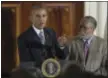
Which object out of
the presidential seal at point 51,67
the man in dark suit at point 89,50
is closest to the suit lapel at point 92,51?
the man in dark suit at point 89,50

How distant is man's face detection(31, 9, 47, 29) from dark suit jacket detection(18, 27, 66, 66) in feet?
0.08

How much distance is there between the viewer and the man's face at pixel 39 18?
1201mm

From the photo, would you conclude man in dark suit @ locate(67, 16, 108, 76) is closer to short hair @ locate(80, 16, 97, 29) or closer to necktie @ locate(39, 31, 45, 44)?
short hair @ locate(80, 16, 97, 29)

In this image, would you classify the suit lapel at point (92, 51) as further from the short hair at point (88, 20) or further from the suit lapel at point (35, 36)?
the suit lapel at point (35, 36)

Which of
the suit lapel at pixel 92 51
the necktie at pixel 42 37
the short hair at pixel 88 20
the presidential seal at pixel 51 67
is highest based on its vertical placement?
the short hair at pixel 88 20

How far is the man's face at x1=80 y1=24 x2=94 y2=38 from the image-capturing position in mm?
1211

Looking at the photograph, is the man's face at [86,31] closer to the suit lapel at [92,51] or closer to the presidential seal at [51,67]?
the suit lapel at [92,51]

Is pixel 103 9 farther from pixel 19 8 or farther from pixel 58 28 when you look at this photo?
pixel 19 8

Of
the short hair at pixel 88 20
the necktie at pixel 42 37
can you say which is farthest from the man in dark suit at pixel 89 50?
the necktie at pixel 42 37

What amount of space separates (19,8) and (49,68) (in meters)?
0.26

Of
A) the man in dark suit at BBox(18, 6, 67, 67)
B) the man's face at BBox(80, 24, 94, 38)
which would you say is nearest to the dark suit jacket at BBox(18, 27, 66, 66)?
the man in dark suit at BBox(18, 6, 67, 67)

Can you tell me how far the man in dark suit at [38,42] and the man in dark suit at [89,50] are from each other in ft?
0.17

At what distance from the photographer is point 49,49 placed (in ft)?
3.99

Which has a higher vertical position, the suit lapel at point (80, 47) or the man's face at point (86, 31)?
the man's face at point (86, 31)
